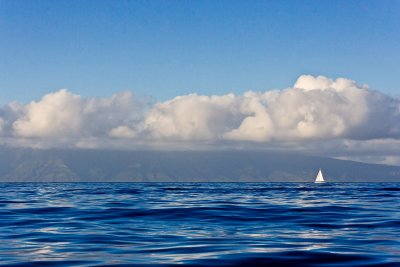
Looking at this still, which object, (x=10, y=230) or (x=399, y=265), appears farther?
(x=10, y=230)

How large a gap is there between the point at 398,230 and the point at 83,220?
56.8ft

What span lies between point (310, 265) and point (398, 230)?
1077 cm

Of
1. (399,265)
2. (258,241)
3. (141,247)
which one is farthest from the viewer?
(258,241)

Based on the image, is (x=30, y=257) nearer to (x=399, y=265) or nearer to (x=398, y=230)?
(x=399, y=265)

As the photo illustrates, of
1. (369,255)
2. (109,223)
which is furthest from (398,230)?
(109,223)

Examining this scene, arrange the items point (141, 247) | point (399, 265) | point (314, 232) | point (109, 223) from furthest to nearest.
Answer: point (109, 223), point (314, 232), point (141, 247), point (399, 265)

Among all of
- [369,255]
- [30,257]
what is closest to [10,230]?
[30,257]

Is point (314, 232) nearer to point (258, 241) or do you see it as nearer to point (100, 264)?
point (258, 241)

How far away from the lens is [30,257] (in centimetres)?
1781

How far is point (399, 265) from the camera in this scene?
1603cm

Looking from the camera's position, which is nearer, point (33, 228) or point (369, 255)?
point (369, 255)

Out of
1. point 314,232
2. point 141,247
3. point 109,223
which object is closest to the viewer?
point 141,247

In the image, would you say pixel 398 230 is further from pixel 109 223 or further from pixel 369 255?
pixel 109 223

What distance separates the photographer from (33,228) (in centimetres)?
2661
